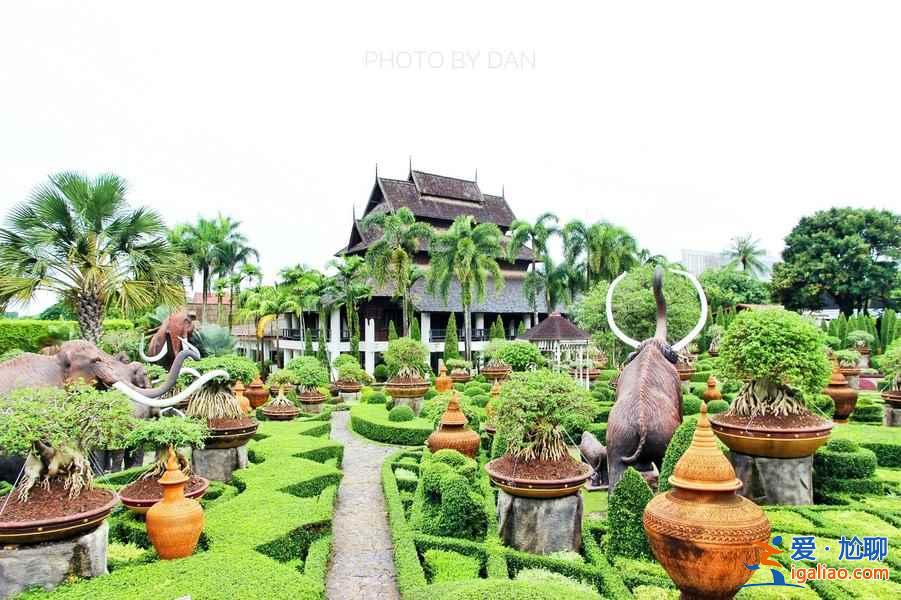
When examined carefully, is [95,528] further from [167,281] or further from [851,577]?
[167,281]

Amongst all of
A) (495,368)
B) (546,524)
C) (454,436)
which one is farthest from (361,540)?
(495,368)

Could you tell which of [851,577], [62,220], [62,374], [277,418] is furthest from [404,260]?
[851,577]

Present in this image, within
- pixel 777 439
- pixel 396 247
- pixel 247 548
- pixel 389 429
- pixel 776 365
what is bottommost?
pixel 389 429

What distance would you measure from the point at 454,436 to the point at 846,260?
37.4 m

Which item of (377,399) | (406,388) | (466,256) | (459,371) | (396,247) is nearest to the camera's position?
(406,388)

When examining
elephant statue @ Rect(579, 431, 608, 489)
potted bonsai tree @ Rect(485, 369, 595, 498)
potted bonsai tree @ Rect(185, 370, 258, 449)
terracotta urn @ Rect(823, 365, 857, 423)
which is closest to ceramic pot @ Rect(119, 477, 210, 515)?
potted bonsai tree @ Rect(185, 370, 258, 449)

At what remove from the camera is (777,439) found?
794 centimetres

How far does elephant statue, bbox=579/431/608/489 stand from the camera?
9.41 meters

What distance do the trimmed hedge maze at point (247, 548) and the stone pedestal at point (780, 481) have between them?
5.94 metres

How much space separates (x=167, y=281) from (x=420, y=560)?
1007 centimetres

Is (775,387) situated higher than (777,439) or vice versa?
(775,387)

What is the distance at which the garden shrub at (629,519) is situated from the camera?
255 inches

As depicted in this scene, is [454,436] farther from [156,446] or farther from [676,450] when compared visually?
[156,446]

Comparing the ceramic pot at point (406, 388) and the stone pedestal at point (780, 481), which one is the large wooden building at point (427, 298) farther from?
the stone pedestal at point (780, 481)
